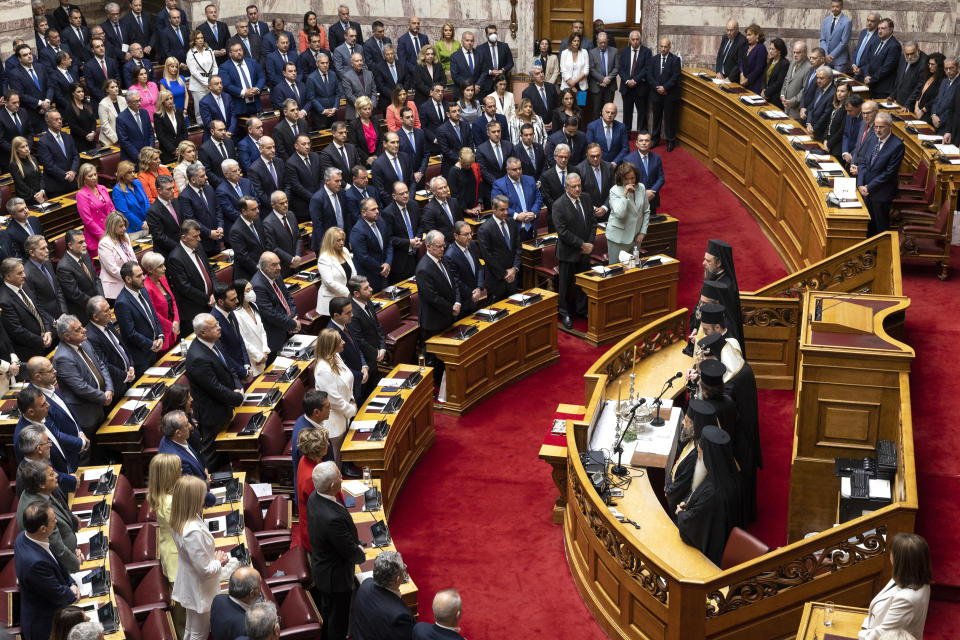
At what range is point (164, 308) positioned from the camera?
9.27 meters

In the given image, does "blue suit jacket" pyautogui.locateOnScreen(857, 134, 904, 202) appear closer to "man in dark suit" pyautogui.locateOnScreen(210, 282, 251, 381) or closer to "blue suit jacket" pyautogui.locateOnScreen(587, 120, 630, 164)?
"blue suit jacket" pyautogui.locateOnScreen(587, 120, 630, 164)

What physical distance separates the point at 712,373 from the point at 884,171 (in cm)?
469

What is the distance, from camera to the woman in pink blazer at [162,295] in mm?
9023

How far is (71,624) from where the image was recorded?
17.4 ft

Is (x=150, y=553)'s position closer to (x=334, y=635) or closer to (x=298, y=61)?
(x=334, y=635)

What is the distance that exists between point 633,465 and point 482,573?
1317mm

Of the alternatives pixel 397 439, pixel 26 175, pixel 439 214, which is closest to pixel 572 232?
pixel 439 214

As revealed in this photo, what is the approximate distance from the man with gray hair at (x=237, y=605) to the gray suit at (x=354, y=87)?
9.49 m

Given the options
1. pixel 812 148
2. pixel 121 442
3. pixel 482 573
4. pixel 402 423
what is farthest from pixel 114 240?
pixel 812 148

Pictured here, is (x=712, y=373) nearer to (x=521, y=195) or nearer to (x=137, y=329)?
(x=137, y=329)

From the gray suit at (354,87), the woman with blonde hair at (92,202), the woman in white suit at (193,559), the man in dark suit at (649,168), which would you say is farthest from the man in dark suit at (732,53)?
the woman in white suit at (193,559)

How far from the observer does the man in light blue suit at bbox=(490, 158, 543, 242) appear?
11670mm

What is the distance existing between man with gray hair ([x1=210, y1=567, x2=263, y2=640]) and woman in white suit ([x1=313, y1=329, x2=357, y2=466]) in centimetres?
250

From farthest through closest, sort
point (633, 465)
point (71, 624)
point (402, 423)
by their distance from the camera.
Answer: point (402, 423) < point (633, 465) < point (71, 624)
